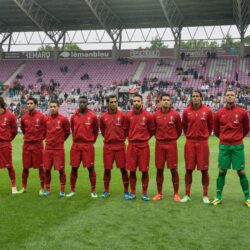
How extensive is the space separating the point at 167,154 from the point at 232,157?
1160 mm

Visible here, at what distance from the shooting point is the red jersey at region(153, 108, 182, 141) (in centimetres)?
753

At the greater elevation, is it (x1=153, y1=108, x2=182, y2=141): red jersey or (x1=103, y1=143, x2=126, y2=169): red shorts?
(x1=153, y1=108, x2=182, y2=141): red jersey

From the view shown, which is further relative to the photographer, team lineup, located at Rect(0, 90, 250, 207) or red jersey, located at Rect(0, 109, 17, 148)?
red jersey, located at Rect(0, 109, 17, 148)

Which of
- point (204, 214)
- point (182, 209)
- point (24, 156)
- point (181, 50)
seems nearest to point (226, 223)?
point (204, 214)

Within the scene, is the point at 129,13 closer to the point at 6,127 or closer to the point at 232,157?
the point at 6,127

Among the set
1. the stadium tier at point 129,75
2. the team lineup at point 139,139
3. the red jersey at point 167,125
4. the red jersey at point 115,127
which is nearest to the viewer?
the team lineup at point 139,139

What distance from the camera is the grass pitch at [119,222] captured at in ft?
17.3

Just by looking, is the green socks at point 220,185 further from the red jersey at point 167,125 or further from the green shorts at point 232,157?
the red jersey at point 167,125

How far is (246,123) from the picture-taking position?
7211 millimetres

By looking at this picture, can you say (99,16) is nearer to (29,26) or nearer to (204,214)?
(29,26)

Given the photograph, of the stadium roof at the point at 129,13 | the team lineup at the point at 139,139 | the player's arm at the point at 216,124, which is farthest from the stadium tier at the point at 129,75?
the player's arm at the point at 216,124

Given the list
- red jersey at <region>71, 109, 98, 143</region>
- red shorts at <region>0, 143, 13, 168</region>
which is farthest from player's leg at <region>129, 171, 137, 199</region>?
red shorts at <region>0, 143, 13, 168</region>

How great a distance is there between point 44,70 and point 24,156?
32.7 m

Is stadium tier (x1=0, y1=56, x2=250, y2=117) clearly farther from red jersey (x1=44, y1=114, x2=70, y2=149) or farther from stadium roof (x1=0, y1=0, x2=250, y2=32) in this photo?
red jersey (x1=44, y1=114, x2=70, y2=149)
